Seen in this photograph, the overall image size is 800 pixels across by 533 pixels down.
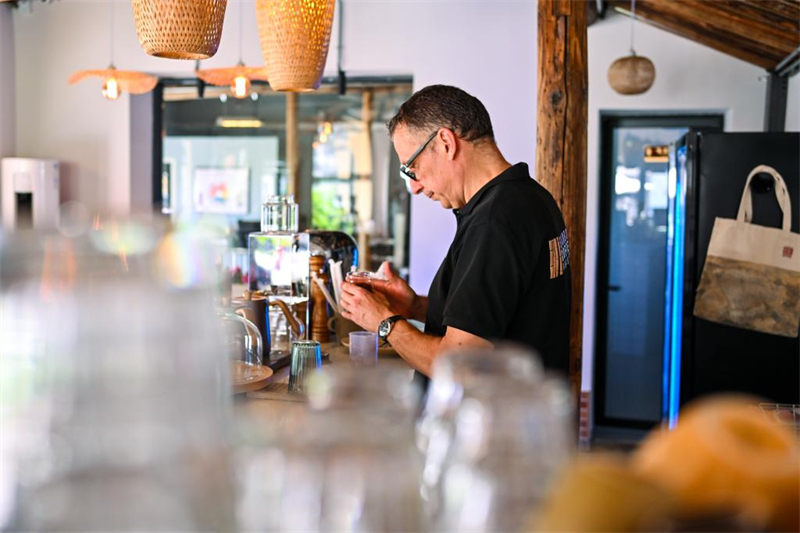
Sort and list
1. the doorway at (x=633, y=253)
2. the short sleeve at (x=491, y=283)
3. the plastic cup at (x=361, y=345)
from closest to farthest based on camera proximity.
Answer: the short sleeve at (x=491, y=283)
the plastic cup at (x=361, y=345)
the doorway at (x=633, y=253)

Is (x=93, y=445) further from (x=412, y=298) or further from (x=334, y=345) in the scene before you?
(x=334, y=345)

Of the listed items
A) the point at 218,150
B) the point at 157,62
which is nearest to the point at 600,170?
the point at 218,150

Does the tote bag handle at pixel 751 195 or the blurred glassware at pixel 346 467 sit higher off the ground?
the tote bag handle at pixel 751 195

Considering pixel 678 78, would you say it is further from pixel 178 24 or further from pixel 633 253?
pixel 178 24

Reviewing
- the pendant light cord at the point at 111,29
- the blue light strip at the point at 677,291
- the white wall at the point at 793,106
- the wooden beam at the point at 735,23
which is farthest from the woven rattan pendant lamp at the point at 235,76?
the white wall at the point at 793,106

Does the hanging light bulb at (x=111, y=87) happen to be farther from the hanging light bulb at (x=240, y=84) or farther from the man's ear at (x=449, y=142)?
the man's ear at (x=449, y=142)

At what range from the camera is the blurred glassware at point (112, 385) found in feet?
1.78

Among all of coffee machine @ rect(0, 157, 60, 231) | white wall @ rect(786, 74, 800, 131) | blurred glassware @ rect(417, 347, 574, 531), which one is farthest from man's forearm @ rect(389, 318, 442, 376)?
coffee machine @ rect(0, 157, 60, 231)

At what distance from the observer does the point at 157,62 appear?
6.64m

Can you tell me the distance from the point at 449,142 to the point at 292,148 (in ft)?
14.8

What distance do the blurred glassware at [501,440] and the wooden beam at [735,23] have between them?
4245mm

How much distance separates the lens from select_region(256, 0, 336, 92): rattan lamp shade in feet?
8.05

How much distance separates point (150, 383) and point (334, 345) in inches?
111

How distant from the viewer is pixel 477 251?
2.10 m
